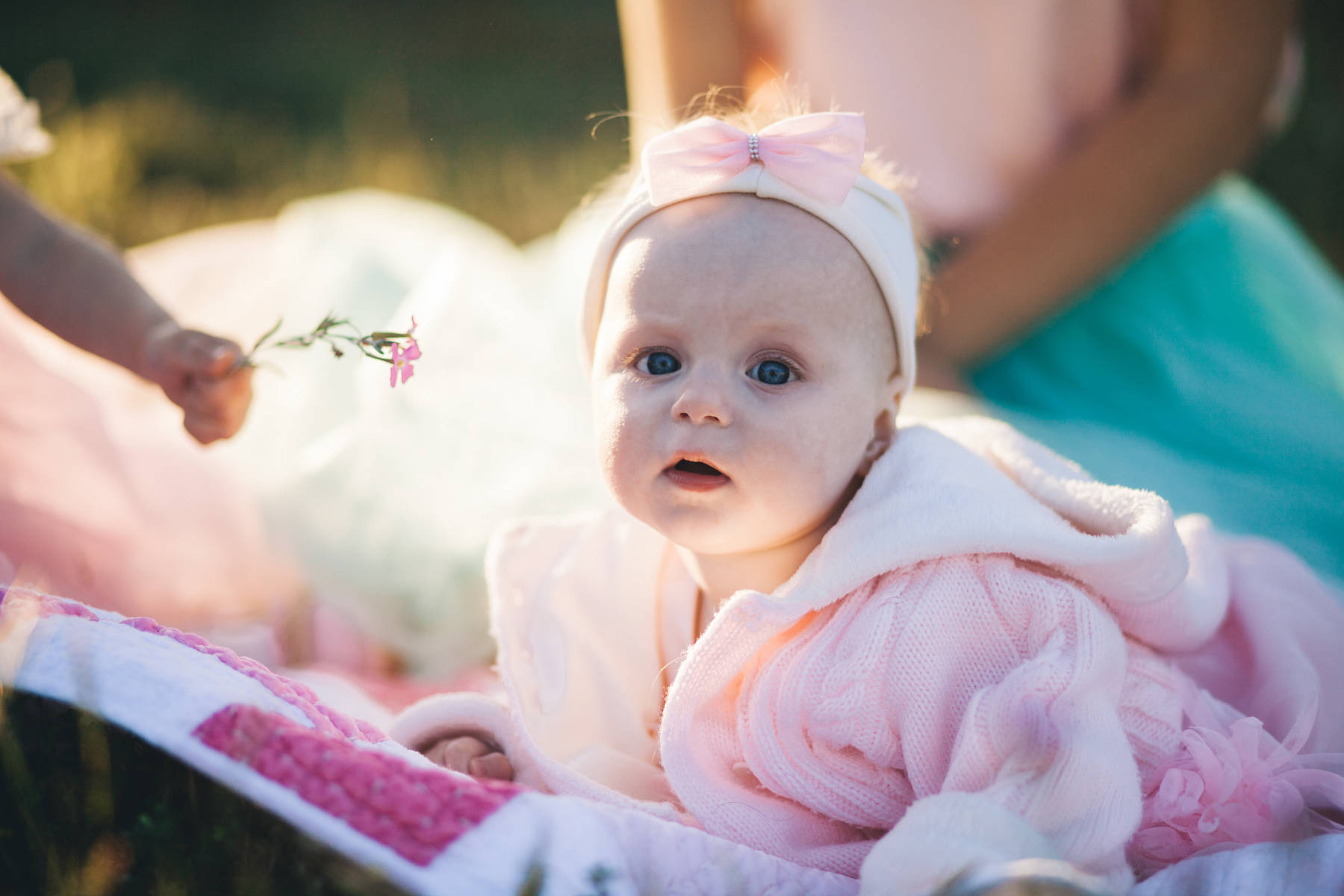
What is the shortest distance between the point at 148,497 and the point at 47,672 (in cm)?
84

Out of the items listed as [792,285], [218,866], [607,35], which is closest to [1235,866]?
[792,285]

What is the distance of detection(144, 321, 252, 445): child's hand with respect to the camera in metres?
1.26

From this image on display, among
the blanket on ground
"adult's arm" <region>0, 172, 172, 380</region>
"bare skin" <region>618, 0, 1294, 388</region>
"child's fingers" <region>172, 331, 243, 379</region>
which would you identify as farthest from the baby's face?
"bare skin" <region>618, 0, 1294, 388</region>

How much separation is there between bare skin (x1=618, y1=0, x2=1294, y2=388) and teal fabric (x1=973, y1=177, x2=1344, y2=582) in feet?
0.32

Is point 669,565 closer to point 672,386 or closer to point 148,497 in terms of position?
point 672,386

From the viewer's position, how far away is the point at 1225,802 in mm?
1118

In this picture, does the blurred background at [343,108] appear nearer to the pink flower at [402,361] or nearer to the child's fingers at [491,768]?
the pink flower at [402,361]

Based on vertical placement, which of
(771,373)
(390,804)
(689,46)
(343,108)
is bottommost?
(390,804)

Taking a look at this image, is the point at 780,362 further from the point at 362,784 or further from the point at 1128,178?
the point at 1128,178

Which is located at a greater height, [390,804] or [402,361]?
[402,361]

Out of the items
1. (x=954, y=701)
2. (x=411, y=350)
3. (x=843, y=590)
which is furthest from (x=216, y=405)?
(x=954, y=701)

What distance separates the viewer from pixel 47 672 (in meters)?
1.01

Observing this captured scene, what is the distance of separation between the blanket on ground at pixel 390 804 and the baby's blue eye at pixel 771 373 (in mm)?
484

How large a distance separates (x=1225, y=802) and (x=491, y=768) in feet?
2.69
